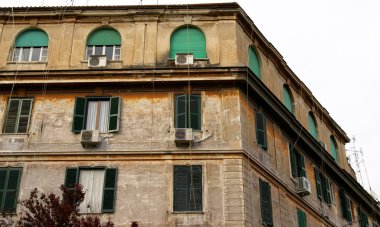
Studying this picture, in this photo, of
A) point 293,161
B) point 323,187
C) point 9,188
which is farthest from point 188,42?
point 323,187

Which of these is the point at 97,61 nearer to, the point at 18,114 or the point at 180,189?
the point at 18,114

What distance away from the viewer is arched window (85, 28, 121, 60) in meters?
22.7

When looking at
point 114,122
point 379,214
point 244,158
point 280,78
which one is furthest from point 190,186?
point 379,214

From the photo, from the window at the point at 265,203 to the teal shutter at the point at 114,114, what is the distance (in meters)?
5.62

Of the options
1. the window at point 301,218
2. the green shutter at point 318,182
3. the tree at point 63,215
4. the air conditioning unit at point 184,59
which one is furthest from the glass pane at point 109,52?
the green shutter at point 318,182

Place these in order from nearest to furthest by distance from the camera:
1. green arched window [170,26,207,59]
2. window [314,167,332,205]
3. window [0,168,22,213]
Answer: window [0,168,22,213]
green arched window [170,26,207,59]
window [314,167,332,205]

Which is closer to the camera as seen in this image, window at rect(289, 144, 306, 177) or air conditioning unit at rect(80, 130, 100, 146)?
air conditioning unit at rect(80, 130, 100, 146)

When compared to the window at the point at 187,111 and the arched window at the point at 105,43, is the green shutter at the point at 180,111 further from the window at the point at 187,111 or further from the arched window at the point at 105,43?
the arched window at the point at 105,43

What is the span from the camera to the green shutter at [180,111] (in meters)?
21.0

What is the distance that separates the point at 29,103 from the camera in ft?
70.7

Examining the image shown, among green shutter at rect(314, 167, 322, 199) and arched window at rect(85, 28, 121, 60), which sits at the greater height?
arched window at rect(85, 28, 121, 60)

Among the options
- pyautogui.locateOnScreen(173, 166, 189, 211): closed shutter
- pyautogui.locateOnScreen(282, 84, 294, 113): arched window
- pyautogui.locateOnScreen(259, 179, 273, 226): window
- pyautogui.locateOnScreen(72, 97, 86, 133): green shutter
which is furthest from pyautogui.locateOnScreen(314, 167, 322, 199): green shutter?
pyautogui.locateOnScreen(72, 97, 86, 133): green shutter

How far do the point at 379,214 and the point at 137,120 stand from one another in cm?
1848

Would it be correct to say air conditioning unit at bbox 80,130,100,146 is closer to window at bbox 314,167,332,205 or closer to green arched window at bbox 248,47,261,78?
green arched window at bbox 248,47,261,78
